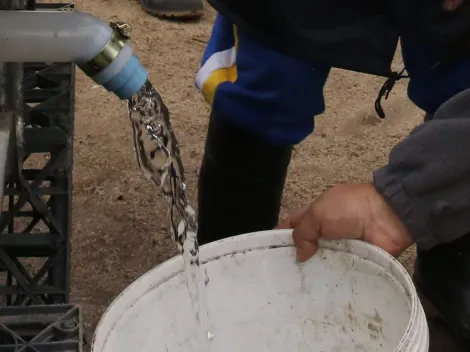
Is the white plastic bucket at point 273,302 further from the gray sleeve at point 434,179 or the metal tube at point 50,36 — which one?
the metal tube at point 50,36

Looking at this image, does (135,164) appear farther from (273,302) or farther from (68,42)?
(68,42)

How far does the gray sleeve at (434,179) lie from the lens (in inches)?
27.4

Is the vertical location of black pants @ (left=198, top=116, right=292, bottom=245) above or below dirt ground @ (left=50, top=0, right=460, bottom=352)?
above

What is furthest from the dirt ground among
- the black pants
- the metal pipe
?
the metal pipe

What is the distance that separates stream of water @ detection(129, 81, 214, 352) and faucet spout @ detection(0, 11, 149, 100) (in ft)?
0.20

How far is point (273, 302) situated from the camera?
785 mm

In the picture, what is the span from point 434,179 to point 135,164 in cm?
76

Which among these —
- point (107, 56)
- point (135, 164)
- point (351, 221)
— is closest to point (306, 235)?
point (351, 221)

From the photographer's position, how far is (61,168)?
94 centimetres

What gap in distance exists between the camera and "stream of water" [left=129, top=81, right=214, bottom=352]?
0.69 m

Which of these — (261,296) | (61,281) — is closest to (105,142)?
(61,281)

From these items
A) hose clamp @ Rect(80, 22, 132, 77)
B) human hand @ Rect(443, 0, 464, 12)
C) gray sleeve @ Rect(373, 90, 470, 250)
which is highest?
hose clamp @ Rect(80, 22, 132, 77)

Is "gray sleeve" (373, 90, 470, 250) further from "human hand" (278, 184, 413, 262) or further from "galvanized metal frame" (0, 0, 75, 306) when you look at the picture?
"galvanized metal frame" (0, 0, 75, 306)

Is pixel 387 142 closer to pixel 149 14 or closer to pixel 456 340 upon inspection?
pixel 456 340
